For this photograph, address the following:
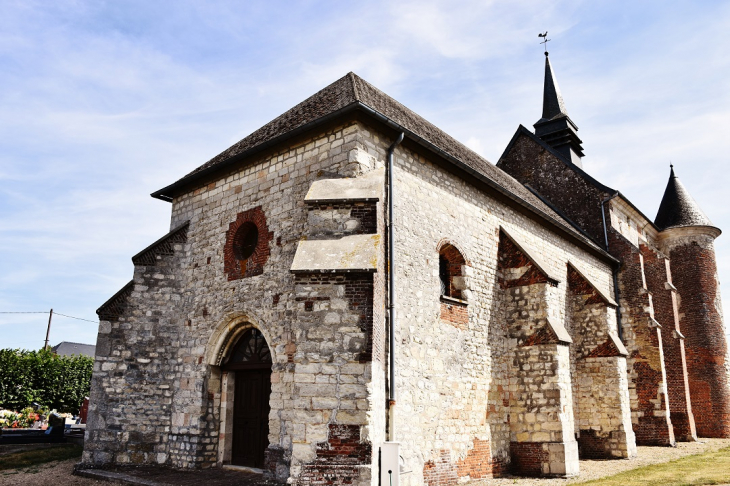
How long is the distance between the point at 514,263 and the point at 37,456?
1172cm

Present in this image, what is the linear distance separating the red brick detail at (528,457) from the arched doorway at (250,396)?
5154 mm

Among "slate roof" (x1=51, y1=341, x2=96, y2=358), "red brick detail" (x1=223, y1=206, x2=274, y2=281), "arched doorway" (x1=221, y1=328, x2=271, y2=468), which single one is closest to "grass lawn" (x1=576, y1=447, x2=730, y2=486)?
"arched doorway" (x1=221, y1=328, x2=271, y2=468)

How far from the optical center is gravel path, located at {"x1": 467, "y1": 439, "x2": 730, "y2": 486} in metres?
9.81

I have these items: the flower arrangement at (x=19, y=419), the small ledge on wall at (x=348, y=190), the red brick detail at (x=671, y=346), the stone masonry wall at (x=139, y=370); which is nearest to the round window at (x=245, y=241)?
the stone masonry wall at (x=139, y=370)

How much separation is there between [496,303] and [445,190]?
2.86 m

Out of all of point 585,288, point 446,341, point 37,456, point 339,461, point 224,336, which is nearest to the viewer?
point 339,461

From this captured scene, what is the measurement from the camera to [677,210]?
72.4 feet

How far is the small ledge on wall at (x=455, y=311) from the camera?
10219 mm

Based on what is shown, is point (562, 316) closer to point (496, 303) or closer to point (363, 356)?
point (496, 303)

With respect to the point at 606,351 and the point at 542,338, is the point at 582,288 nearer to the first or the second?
the point at 606,351

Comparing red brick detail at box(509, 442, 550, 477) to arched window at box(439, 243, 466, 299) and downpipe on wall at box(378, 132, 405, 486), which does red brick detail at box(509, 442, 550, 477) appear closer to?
arched window at box(439, 243, 466, 299)

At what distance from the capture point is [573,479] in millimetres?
10023

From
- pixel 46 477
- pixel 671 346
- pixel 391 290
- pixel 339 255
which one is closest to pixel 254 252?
pixel 339 255

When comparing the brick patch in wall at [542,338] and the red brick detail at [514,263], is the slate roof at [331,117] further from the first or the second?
the brick patch in wall at [542,338]
